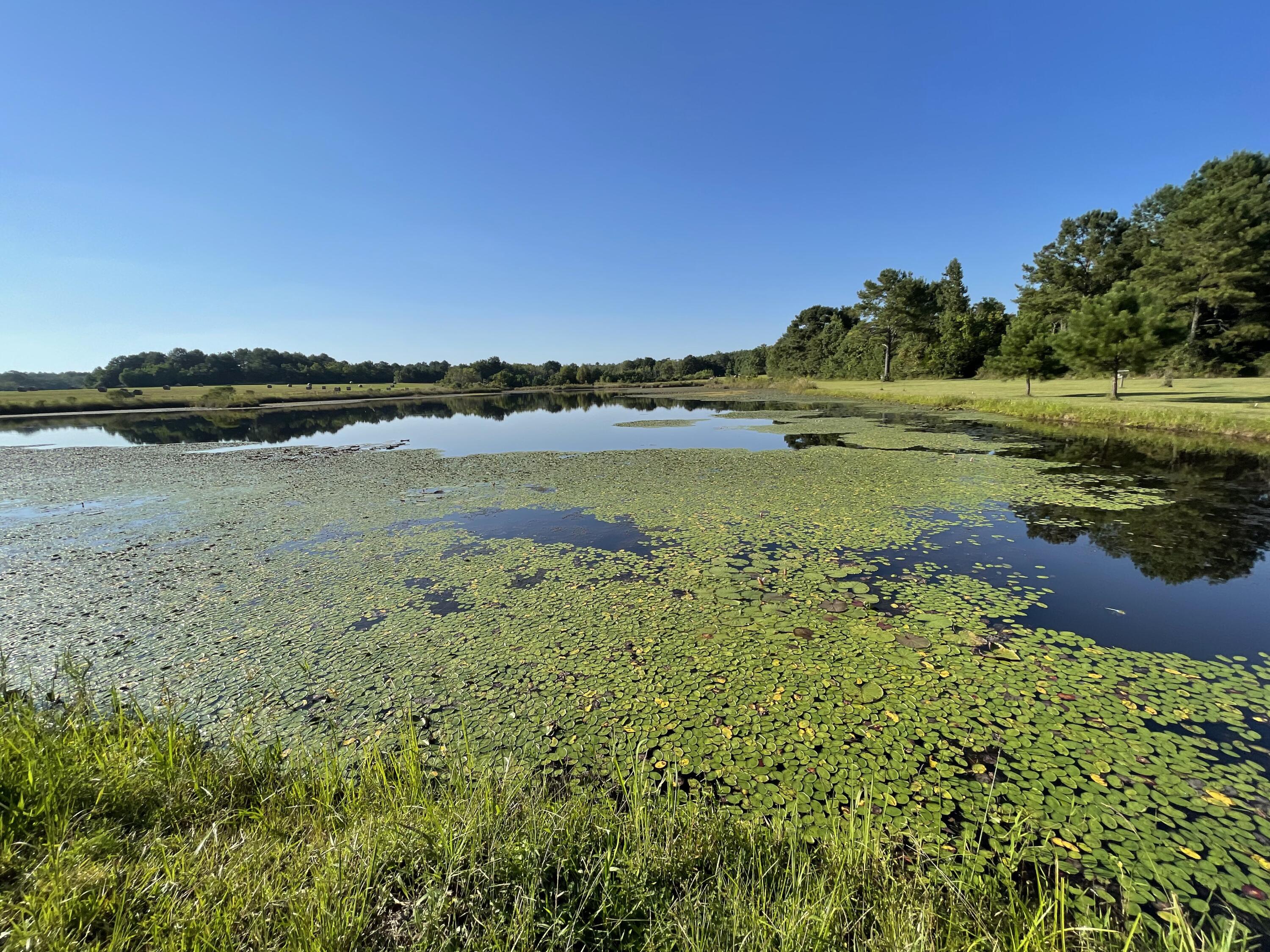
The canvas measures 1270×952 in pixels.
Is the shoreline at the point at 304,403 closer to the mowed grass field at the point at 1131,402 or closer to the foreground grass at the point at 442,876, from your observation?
the mowed grass field at the point at 1131,402

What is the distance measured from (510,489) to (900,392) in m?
31.6

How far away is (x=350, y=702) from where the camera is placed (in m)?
3.95

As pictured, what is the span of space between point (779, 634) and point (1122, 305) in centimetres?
2728

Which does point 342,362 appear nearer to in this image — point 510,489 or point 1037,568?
point 510,489

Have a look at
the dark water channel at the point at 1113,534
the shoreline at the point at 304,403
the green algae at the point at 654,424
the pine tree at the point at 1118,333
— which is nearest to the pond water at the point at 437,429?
the green algae at the point at 654,424

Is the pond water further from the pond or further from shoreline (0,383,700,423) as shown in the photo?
the pond

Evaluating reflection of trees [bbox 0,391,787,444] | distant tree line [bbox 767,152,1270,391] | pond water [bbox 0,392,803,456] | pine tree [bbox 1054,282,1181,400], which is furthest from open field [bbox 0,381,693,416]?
pine tree [bbox 1054,282,1181,400]

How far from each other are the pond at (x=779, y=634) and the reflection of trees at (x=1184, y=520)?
2.7 inches

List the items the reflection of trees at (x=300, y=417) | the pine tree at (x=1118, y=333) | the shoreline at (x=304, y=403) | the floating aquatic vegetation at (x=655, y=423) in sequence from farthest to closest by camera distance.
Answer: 1. the shoreline at (x=304, y=403)
2. the reflection of trees at (x=300, y=417)
3. the floating aquatic vegetation at (x=655, y=423)
4. the pine tree at (x=1118, y=333)

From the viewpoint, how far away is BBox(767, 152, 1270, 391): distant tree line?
21578 millimetres

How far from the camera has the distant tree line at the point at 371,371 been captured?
82.6 metres

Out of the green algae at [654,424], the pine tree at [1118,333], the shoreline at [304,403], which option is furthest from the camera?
the shoreline at [304,403]

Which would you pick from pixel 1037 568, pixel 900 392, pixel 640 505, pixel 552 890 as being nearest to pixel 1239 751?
pixel 1037 568

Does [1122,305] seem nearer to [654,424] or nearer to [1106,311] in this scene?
[1106,311]
